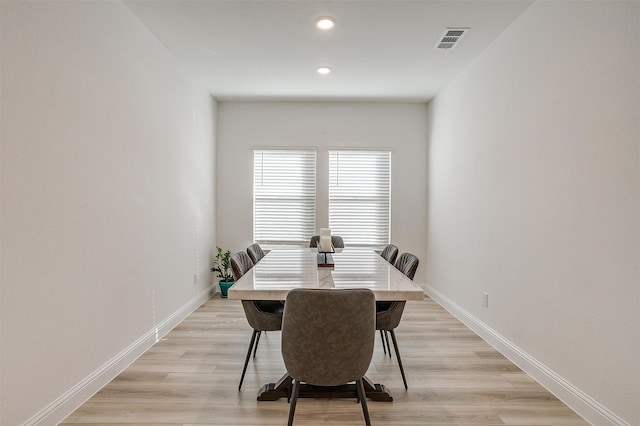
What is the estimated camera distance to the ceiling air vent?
3.07 m

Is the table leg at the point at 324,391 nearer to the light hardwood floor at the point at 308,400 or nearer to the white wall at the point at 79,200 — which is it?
the light hardwood floor at the point at 308,400

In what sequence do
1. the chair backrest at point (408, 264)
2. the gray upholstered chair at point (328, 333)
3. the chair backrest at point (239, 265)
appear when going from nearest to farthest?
the gray upholstered chair at point (328, 333), the chair backrest at point (239, 265), the chair backrest at point (408, 264)

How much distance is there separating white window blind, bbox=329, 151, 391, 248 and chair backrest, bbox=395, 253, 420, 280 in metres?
2.34

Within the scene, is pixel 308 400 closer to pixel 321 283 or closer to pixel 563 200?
pixel 321 283

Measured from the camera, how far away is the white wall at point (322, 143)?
17.3ft

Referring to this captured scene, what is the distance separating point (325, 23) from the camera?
2939 millimetres

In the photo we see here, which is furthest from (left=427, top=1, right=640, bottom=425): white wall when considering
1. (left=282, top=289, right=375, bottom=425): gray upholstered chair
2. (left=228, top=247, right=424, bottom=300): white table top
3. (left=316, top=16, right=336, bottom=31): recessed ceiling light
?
(left=316, top=16, right=336, bottom=31): recessed ceiling light

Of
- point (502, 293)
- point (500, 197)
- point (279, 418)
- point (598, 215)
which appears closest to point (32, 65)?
point (279, 418)

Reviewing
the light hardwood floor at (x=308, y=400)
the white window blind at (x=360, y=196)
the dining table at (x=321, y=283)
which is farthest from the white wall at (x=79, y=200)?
the white window blind at (x=360, y=196)

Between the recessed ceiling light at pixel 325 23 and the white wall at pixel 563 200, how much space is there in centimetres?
145

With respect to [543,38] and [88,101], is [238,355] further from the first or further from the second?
[543,38]

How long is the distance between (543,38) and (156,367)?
364cm

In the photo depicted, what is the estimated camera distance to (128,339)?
9.22 feet

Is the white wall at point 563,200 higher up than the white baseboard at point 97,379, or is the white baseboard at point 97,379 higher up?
the white wall at point 563,200
